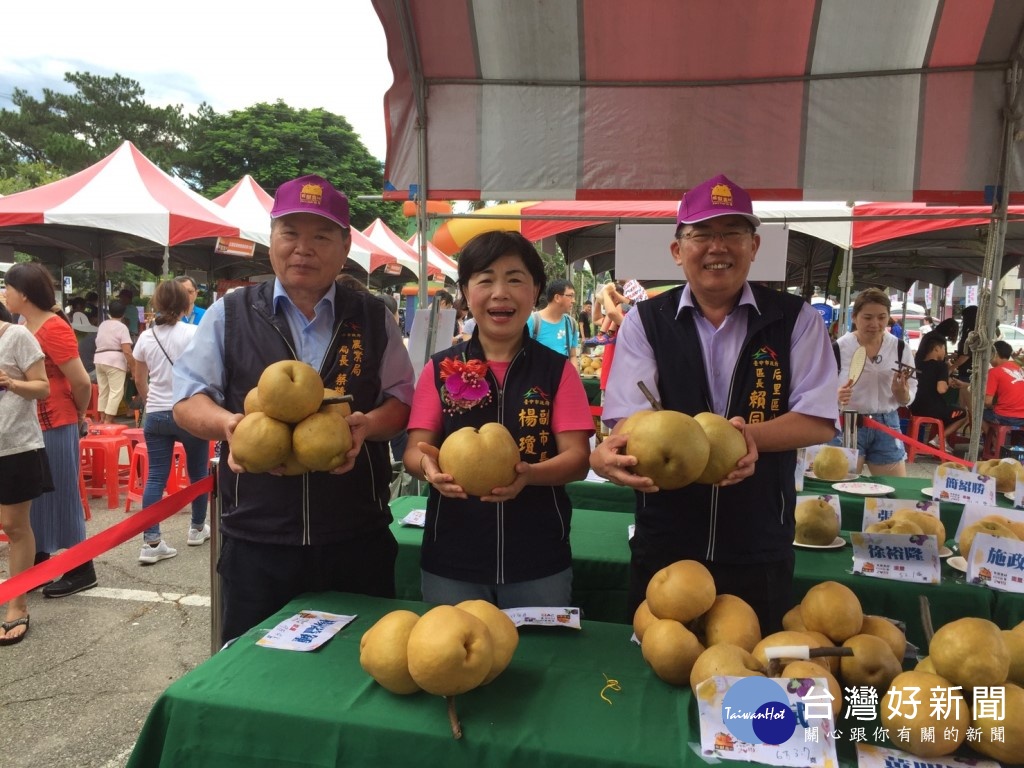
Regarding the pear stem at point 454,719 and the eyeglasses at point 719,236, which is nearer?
the pear stem at point 454,719

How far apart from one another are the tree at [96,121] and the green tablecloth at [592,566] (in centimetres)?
5236

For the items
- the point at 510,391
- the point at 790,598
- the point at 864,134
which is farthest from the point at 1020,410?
the point at 510,391

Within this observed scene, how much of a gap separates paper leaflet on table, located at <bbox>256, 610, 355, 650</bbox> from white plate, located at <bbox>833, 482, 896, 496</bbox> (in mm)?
3201

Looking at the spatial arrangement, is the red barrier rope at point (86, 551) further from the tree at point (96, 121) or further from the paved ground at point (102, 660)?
the tree at point (96, 121)

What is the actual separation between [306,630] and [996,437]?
10.3m

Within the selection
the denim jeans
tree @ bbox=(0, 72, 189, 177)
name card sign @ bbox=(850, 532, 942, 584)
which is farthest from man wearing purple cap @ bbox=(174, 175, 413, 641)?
tree @ bbox=(0, 72, 189, 177)

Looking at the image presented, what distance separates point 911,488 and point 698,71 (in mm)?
2809

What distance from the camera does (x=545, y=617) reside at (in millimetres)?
1998

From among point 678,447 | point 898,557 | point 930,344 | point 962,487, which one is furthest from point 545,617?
point 930,344

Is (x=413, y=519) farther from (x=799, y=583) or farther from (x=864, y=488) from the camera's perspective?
(x=864, y=488)

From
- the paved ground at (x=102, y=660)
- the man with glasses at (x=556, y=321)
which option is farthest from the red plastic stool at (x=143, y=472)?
the man with glasses at (x=556, y=321)

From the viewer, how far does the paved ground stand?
10.7 feet

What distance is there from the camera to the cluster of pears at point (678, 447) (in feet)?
5.62

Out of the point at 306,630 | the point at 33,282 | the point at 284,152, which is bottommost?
the point at 306,630
